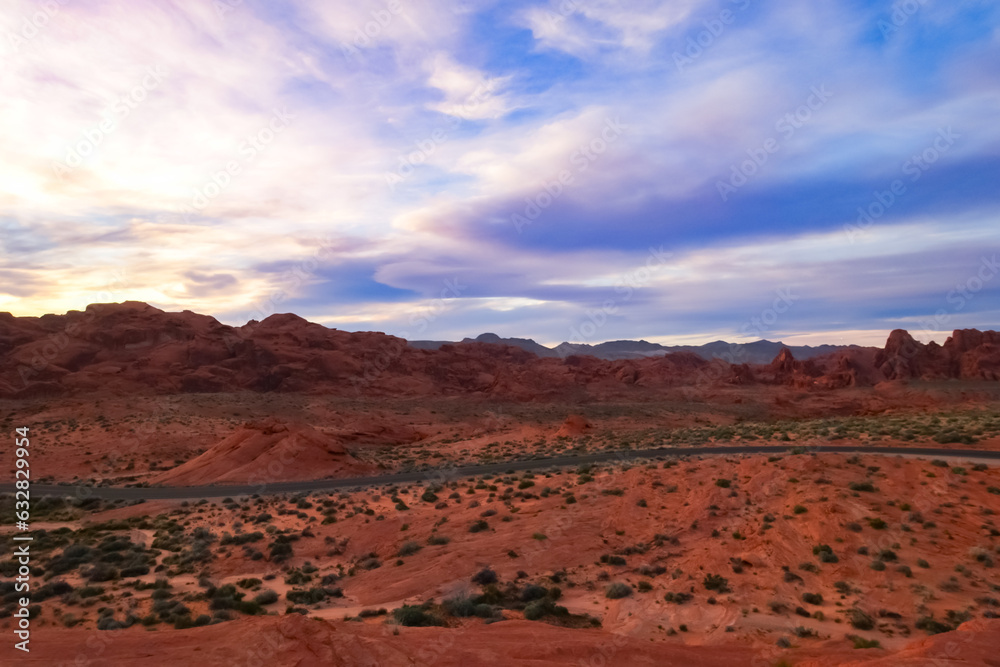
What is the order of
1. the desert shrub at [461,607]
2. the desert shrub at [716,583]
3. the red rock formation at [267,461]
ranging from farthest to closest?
the red rock formation at [267,461] < the desert shrub at [716,583] < the desert shrub at [461,607]

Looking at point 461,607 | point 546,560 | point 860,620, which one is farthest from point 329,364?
point 860,620

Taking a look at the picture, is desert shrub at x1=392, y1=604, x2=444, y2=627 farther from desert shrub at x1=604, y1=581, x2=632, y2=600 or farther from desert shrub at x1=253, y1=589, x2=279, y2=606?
desert shrub at x1=604, y1=581, x2=632, y2=600

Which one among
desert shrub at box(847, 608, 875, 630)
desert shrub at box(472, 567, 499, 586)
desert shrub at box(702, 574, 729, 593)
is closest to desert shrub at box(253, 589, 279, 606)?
desert shrub at box(472, 567, 499, 586)

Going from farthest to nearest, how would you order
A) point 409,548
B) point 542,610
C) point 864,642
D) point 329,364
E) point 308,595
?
point 329,364, point 409,548, point 308,595, point 542,610, point 864,642

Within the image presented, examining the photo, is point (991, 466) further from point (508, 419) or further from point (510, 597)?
point (508, 419)

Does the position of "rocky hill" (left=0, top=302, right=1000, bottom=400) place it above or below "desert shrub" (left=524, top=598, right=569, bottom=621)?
above

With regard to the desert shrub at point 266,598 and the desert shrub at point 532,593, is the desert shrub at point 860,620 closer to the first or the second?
the desert shrub at point 532,593

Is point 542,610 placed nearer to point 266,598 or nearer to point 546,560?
point 546,560

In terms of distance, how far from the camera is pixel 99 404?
5859 cm

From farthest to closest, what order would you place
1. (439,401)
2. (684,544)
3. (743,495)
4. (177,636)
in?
1. (439,401)
2. (743,495)
3. (684,544)
4. (177,636)

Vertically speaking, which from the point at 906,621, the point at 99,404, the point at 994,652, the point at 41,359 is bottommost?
the point at 906,621

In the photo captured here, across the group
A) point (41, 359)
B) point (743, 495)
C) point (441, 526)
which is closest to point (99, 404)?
point (41, 359)

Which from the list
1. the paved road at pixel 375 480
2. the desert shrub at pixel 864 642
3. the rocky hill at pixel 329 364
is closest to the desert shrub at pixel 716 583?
the desert shrub at pixel 864 642

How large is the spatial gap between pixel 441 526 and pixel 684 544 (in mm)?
8144
